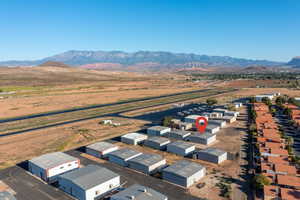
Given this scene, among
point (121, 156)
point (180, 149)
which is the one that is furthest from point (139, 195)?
point (180, 149)

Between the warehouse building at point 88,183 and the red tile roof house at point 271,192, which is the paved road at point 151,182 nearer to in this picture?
the warehouse building at point 88,183

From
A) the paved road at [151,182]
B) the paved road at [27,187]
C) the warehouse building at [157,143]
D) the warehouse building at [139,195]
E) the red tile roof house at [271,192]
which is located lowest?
the paved road at [27,187]

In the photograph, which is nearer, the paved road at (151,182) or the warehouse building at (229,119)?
the paved road at (151,182)

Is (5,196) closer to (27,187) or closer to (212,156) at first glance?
(27,187)

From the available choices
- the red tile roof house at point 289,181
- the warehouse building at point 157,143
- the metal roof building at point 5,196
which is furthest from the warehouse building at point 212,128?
the metal roof building at point 5,196

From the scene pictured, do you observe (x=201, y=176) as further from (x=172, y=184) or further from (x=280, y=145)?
(x=280, y=145)
